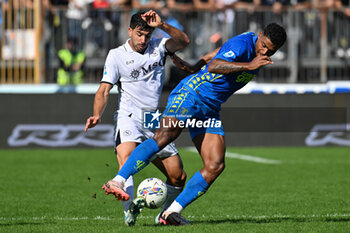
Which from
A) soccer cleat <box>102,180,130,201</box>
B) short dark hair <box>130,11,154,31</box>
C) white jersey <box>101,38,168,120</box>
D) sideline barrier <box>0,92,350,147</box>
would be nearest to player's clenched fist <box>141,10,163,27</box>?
short dark hair <box>130,11,154,31</box>

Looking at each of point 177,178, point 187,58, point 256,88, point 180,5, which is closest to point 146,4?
point 180,5

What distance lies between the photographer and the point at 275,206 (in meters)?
9.34

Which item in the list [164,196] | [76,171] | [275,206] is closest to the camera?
[164,196]

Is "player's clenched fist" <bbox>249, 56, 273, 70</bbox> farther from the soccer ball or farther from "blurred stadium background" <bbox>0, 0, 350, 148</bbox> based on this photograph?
"blurred stadium background" <bbox>0, 0, 350, 148</bbox>

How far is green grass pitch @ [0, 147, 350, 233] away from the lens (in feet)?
25.3

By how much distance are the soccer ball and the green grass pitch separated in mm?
245

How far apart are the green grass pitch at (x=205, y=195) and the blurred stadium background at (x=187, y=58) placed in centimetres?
82

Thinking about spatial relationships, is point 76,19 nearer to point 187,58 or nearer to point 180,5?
point 180,5

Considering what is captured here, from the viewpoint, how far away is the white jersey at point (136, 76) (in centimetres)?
801

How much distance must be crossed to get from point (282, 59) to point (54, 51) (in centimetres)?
553

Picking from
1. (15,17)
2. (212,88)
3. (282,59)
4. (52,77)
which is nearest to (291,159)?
(282,59)

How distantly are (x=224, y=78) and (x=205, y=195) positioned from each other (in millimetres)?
3154

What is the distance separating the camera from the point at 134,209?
7383 mm

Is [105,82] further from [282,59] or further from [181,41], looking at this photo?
[282,59]
